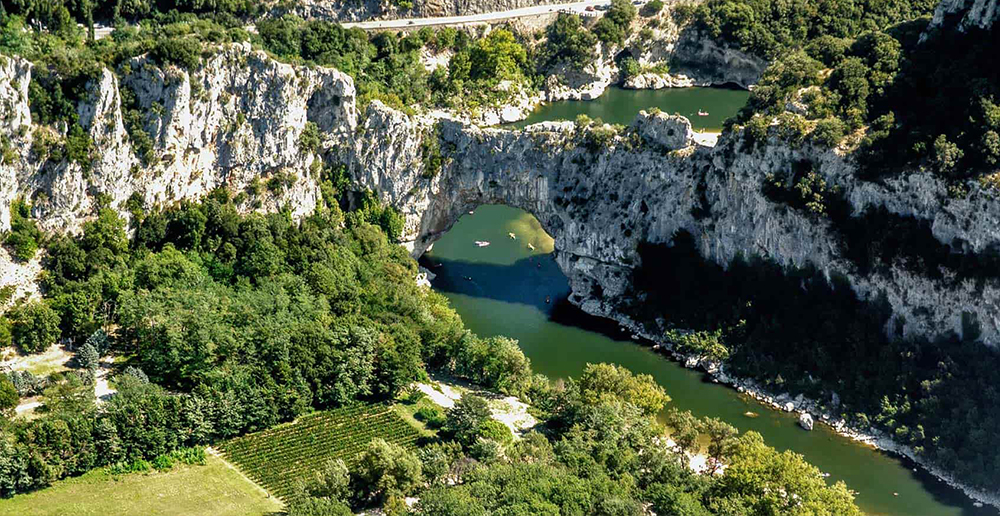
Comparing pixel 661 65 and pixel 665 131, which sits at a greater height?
pixel 661 65

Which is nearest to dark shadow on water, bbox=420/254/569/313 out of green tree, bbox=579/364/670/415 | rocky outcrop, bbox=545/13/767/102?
green tree, bbox=579/364/670/415

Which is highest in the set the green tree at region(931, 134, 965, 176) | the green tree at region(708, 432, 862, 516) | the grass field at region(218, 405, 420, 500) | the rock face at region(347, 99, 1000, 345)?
the green tree at region(931, 134, 965, 176)

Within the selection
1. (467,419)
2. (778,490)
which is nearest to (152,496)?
(467,419)

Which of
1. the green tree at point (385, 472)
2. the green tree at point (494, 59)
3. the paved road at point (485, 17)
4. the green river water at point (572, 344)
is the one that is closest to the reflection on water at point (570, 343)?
the green river water at point (572, 344)

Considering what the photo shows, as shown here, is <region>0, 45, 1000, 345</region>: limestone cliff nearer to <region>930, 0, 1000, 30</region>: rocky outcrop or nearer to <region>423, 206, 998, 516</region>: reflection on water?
<region>423, 206, 998, 516</region>: reflection on water

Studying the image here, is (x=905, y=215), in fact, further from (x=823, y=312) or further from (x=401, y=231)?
(x=401, y=231)

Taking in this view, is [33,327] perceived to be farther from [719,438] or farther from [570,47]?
[570,47]
